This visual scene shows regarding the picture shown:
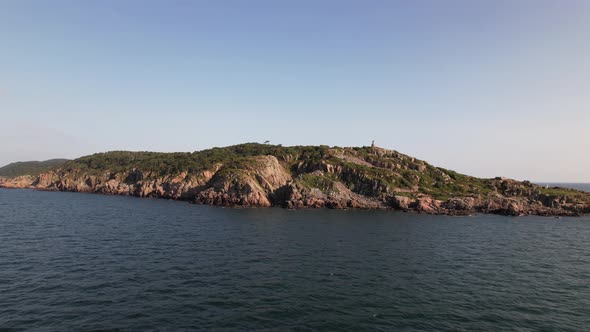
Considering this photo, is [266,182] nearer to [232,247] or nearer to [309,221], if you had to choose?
[309,221]

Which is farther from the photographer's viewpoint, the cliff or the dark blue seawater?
the cliff

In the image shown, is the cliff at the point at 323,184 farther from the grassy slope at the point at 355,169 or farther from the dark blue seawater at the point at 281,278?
the dark blue seawater at the point at 281,278

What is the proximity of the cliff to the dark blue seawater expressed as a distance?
4633cm

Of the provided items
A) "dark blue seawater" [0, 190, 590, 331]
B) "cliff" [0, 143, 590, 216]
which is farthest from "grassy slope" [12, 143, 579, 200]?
"dark blue seawater" [0, 190, 590, 331]

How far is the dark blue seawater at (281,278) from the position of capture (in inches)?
1219

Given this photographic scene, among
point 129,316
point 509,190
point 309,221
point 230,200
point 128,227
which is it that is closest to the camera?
point 129,316

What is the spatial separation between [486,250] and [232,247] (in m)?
51.6

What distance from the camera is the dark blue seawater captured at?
31.0 meters

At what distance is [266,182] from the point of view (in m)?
134

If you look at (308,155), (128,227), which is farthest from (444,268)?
(308,155)

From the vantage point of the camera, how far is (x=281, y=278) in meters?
42.6

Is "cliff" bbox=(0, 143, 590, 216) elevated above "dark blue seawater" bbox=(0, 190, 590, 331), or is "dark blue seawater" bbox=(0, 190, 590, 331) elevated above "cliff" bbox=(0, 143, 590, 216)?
"cliff" bbox=(0, 143, 590, 216)

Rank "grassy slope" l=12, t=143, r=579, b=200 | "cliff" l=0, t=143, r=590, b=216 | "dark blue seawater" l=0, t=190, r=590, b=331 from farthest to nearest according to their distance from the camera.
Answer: "grassy slope" l=12, t=143, r=579, b=200, "cliff" l=0, t=143, r=590, b=216, "dark blue seawater" l=0, t=190, r=590, b=331

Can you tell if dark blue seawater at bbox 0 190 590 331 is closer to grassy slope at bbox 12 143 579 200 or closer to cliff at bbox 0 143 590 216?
cliff at bbox 0 143 590 216
